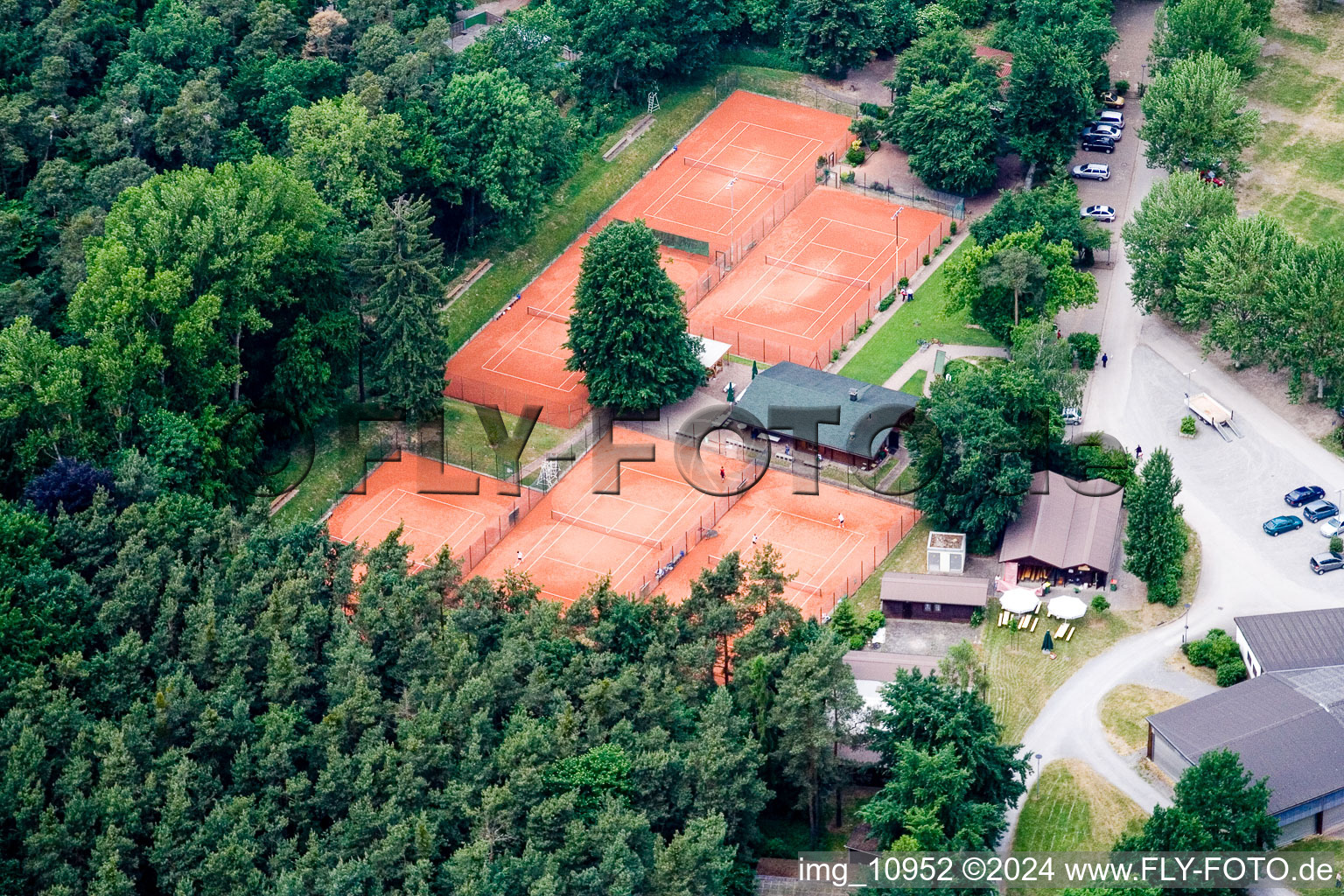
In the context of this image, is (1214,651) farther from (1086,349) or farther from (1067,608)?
(1086,349)

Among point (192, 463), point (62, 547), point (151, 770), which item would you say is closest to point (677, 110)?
point (192, 463)

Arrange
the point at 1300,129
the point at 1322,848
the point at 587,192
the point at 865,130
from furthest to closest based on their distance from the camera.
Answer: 1. the point at 1300,129
2. the point at 865,130
3. the point at 587,192
4. the point at 1322,848

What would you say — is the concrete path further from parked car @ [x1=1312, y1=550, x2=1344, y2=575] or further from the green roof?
parked car @ [x1=1312, y1=550, x2=1344, y2=575]

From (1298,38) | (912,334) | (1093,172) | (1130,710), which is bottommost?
(1130,710)

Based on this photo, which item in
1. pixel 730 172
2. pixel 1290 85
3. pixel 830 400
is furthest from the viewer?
pixel 1290 85

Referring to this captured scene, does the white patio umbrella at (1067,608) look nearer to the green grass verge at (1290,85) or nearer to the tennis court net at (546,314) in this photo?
the tennis court net at (546,314)

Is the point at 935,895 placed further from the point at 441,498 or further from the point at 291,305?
the point at 291,305

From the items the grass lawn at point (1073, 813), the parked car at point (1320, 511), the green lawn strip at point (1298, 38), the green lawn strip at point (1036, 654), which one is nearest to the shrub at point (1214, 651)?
the green lawn strip at point (1036, 654)

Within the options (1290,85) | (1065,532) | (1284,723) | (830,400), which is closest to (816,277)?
(830,400)

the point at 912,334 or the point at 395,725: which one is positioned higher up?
the point at 395,725
